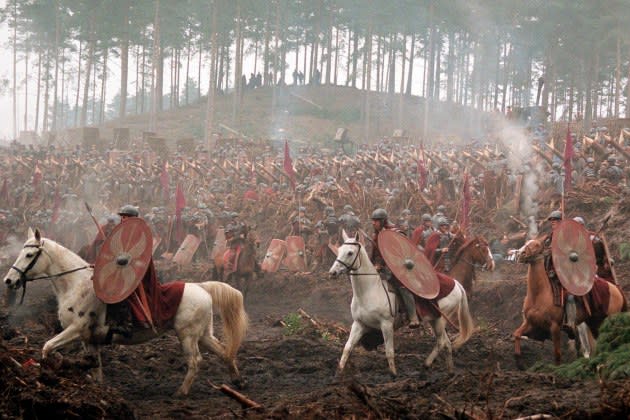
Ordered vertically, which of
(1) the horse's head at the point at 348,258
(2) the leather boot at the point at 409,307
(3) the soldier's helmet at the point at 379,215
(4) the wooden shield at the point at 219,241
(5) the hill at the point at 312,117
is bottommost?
(4) the wooden shield at the point at 219,241

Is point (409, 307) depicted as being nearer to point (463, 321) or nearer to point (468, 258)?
point (463, 321)

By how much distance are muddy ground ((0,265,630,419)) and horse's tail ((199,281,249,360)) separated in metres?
0.61

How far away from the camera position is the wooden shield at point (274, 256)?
2345cm

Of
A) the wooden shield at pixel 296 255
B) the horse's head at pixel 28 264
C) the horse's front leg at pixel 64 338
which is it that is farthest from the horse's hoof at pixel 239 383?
the wooden shield at pixel 296 255

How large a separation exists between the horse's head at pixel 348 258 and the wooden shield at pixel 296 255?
38.1 feet

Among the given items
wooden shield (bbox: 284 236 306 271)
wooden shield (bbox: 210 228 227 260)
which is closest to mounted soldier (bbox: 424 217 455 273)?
wooden shield (bbox: 284 236 306 271)

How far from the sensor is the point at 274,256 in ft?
77.8

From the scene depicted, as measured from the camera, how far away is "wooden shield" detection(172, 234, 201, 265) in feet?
81.9

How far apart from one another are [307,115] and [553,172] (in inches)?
1605

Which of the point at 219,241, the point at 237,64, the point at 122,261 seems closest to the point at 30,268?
the point at 122,261

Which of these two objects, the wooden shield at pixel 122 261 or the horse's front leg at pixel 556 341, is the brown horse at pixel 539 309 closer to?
the horse's front leg at pixel 556 341

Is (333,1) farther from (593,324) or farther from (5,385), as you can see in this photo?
(5,385)

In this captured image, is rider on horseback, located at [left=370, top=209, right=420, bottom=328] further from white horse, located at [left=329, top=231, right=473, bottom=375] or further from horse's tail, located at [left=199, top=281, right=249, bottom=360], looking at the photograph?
horse's tail, located at [left=199, top=281, right=249, bottom=360]

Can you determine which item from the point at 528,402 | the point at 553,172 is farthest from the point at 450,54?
the point at 528,402
